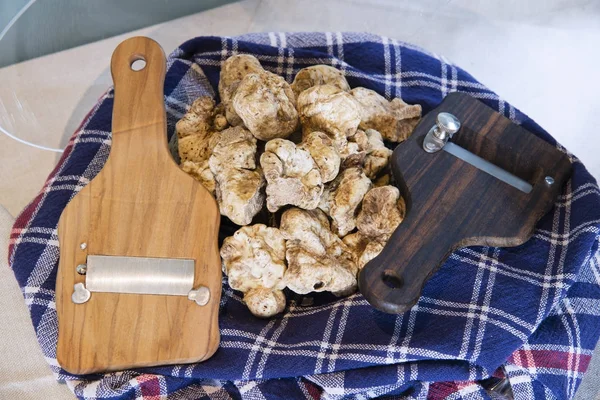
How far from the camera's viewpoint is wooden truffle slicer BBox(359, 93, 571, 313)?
0.68 metres

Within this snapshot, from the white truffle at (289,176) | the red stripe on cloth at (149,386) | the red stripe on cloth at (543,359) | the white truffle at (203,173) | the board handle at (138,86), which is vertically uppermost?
the board handle at (138,86)

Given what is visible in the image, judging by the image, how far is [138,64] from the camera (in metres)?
0.82

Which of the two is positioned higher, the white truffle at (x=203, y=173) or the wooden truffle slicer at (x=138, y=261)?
the white truffle at (x=203, y=173)

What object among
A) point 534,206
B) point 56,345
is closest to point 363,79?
point 534,206

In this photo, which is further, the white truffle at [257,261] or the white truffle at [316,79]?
the white truffle at [316,79]

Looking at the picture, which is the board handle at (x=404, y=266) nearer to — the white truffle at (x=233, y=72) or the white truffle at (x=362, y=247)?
the white truffle at (x=362, y=247)

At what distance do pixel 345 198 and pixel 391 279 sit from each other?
0.34 feet

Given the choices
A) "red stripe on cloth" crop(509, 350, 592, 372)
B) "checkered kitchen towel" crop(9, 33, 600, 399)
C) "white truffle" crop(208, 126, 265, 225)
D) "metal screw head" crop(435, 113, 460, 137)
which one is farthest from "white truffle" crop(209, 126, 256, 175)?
"red stripe on cloth" crop(509, 350, 592, 372)

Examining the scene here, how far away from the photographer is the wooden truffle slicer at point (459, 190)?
0.68m

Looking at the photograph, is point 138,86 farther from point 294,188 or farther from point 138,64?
point 294,188

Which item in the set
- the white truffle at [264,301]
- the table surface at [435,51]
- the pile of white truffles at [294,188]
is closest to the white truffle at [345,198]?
the pile of white truffles at [294,188]

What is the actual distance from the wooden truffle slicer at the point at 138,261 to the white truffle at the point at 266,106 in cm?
9

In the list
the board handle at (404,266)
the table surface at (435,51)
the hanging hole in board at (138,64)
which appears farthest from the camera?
the table surface at (435,51)

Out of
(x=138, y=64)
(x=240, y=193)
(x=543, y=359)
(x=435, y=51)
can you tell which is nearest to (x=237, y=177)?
(x=240, y=193)
